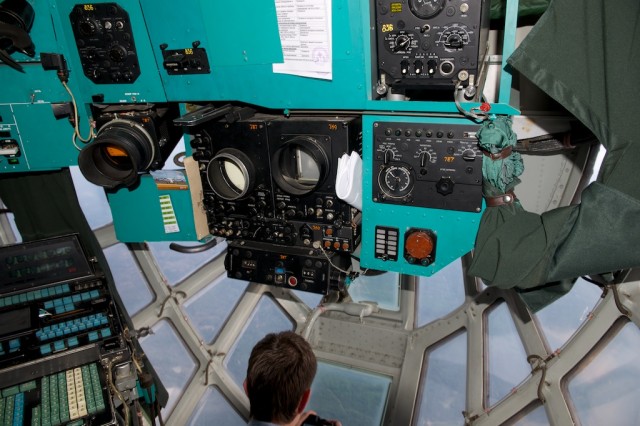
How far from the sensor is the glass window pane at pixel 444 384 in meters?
3.65

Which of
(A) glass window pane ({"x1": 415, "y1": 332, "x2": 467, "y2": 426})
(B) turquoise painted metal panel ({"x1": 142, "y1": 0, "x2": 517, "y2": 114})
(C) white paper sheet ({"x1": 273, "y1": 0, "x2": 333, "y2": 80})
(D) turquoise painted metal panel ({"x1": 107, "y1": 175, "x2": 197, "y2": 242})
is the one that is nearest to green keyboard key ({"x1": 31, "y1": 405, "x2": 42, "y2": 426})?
(D) turquoise painted metal panel ({"x1": 107, "y1": 175, "x2": 197, "y2": 242})

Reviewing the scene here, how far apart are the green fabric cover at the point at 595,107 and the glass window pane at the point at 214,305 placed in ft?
10.7

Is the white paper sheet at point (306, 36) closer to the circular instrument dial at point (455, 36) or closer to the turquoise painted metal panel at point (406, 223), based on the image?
the turquoise painted metal panel at point (406, 223)

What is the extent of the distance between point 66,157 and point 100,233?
145cm

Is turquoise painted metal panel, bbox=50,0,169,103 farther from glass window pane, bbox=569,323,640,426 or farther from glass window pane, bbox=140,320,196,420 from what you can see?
glass window pane, bbox=569,323,640,426

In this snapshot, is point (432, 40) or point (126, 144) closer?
point (432, 40)

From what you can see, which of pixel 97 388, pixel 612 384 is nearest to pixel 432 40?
pixel 612 384

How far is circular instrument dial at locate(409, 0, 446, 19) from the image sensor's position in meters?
1.71

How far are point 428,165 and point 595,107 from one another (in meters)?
0.67

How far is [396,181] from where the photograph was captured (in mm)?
2031

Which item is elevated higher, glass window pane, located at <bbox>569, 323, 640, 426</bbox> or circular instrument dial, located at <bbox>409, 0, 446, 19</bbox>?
circular instrument dial, located at <bbox>409, 0, 446, 19</bbox>

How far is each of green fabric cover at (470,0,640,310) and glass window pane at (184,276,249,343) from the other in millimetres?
3260

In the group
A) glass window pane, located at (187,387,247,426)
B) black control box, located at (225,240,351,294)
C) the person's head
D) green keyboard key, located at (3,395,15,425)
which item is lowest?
glass window pane, located at (187,387,247,426)

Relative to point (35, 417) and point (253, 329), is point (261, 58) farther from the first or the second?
point (253, 329)
